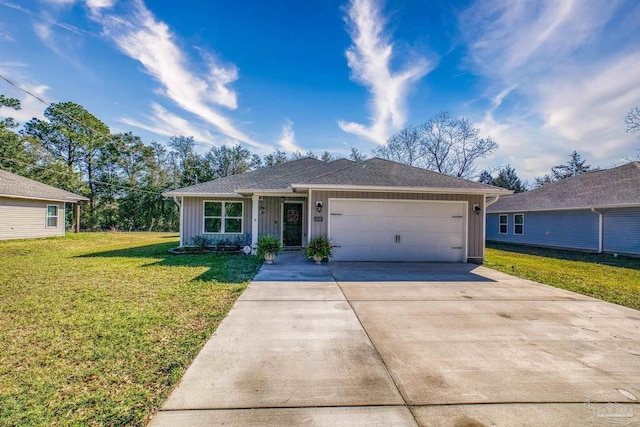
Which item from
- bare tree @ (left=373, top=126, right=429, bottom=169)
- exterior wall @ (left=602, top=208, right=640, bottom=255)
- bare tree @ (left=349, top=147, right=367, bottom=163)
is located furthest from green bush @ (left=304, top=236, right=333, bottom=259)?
bare tree @ (left=349, top=147, right=367, bottom=163)

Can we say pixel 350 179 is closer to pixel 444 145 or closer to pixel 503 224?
pixel 503 224

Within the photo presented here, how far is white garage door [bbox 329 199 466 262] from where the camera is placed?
9430 mm

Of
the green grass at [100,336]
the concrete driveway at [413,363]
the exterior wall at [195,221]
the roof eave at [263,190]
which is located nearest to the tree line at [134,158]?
the exterior wall at [195,221]

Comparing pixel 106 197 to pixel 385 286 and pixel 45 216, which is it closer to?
pixel 45 216

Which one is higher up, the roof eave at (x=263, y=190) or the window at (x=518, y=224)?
the roof eave at (x=263, y=190)

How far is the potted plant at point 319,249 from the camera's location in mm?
8906

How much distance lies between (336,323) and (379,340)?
0.76 metres

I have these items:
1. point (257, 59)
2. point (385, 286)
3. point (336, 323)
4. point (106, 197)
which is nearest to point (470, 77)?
point (257, 59)

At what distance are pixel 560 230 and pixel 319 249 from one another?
44.8ft

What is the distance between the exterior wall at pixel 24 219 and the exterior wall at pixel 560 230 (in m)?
27.0

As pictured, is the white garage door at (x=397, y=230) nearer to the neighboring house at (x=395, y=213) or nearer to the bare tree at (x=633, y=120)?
the neighboring house at (x=395, y=213)

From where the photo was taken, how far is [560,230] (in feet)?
48.8

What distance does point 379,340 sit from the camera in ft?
11.8

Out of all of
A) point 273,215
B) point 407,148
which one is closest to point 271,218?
point 273,215
